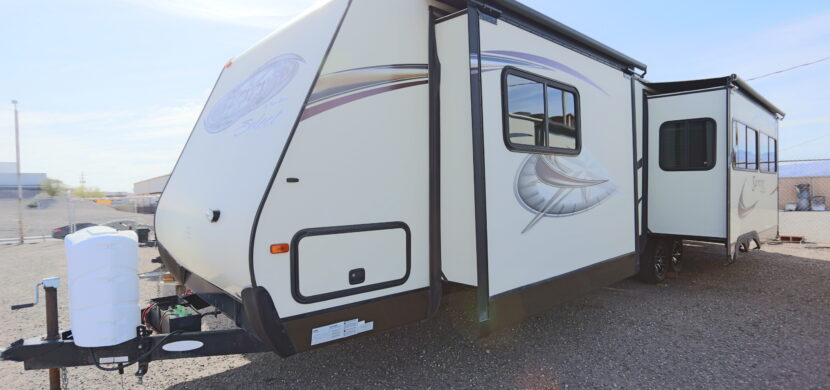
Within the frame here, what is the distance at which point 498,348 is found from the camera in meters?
3.90

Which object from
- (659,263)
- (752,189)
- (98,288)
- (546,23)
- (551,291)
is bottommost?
(659,263)

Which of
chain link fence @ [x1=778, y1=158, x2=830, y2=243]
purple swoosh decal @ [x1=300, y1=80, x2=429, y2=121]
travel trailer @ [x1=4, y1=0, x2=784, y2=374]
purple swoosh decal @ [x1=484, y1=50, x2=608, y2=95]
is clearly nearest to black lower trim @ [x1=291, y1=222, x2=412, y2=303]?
travel trailer @ [x1=4, y1=0, x2=784, y2=374]

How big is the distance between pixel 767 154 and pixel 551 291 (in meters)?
6.48

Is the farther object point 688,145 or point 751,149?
point 751,149

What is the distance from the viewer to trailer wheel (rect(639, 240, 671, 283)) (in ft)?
19.9

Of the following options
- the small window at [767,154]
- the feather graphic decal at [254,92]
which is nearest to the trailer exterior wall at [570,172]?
the feather graphic decal at [254,92]

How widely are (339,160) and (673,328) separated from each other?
387 centimetres

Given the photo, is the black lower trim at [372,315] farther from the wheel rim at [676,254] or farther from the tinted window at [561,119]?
the wheel rim at [676,254]

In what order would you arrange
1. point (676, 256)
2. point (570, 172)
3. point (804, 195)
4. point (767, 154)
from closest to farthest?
point (570, 172) < point (676, 256) < point (767, 154) < point (804, 195)

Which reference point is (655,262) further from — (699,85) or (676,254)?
(699,85)

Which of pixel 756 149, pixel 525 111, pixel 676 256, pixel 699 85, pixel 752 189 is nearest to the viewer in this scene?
pixel 525 111

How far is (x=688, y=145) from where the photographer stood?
5883mm

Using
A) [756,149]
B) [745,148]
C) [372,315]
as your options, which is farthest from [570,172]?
[756,149]

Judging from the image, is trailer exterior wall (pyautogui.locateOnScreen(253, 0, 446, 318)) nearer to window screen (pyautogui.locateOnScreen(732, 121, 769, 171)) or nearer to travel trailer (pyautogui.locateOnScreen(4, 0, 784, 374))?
travel trailer (pyautogui.locateOnScreen(4, 0, 784, 374))
